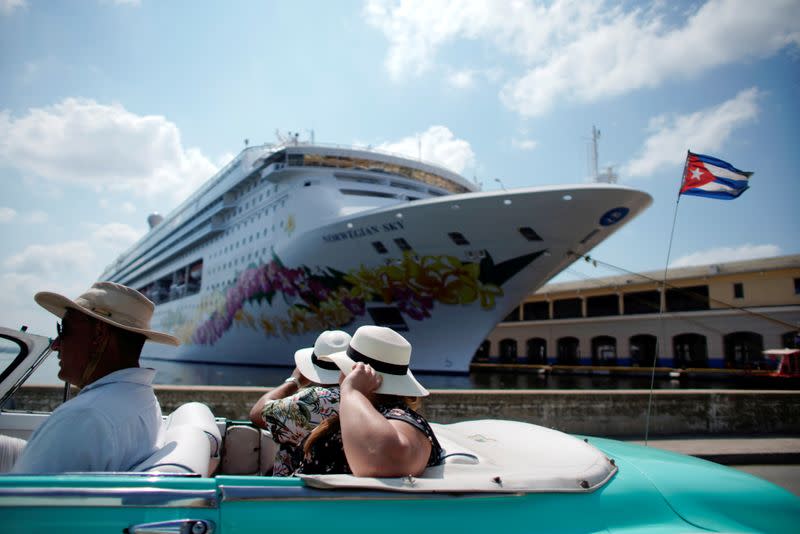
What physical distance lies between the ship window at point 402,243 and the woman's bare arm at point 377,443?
1492 cm

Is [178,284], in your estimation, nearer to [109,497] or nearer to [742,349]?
[742,349]

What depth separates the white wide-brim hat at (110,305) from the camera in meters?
→ 1.78

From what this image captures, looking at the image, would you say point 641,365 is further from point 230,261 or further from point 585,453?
point 585,453

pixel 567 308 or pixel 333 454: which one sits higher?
pixel 567 308

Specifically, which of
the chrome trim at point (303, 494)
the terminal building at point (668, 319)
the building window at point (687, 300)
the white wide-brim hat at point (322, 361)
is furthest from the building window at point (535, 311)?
the chrome trim at point (303, 494)

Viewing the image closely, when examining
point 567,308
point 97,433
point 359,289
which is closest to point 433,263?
point 359,289

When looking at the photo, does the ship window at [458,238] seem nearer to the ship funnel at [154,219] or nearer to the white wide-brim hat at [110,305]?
the white wide-brim hat at [110,305]

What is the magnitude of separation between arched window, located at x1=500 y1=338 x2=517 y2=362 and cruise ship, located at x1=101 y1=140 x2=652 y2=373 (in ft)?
62.3

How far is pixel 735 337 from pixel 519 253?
20.5 meters

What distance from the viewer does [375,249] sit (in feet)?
56.3

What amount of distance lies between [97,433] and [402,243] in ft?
49.8

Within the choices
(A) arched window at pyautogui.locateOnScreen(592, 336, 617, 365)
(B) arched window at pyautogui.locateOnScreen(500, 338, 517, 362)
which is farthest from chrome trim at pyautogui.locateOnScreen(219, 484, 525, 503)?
(B) arched window at pyautogui.locateOnScreen(500, 338, 517, 362)

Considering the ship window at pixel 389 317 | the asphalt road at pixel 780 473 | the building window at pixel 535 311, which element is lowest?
the asphalt road at pixel 780 473

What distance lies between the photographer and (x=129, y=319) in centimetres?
183
